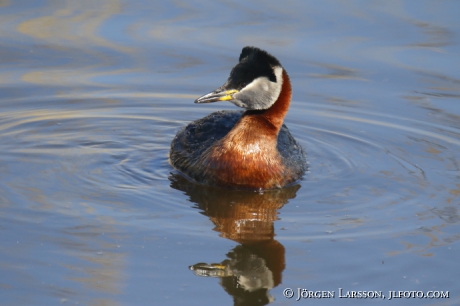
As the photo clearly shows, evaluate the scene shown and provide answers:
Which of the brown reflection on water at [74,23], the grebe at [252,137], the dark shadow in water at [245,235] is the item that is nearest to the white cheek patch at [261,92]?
the grebe at [252,137]

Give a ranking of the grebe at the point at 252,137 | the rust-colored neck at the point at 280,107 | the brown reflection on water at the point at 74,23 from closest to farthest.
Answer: the grebe at the point at 252,137, the rust-colored neck at the point at 280,107, the brown reflection on water at the point at 74,23

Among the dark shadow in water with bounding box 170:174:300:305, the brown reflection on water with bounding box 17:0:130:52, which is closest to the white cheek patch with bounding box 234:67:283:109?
the dark shadow in water with bounding box 170:174:300:305

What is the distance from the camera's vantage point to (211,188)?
27.8 feet

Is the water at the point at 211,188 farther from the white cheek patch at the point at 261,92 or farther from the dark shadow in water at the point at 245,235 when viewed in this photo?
the white cheek patch at the point at 261,92

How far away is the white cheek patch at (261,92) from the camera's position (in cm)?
832

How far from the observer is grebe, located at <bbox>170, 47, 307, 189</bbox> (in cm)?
831

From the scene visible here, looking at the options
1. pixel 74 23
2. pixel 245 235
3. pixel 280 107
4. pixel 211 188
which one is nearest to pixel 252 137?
pixel 280 107

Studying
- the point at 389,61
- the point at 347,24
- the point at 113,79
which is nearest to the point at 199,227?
the point at 113,79

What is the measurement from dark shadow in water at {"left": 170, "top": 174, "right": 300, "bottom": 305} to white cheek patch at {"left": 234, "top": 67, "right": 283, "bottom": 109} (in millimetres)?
952

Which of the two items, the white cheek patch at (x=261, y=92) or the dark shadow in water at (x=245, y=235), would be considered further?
the white cheek patch at (x=261, y=92)

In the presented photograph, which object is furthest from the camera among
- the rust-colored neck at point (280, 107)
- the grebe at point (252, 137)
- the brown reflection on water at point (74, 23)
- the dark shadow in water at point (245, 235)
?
the brown reflection on water at point (74, 23)

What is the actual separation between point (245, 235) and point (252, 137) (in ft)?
5.09

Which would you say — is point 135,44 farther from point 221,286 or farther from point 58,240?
point 221,286

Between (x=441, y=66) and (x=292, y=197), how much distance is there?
5.41 meters
